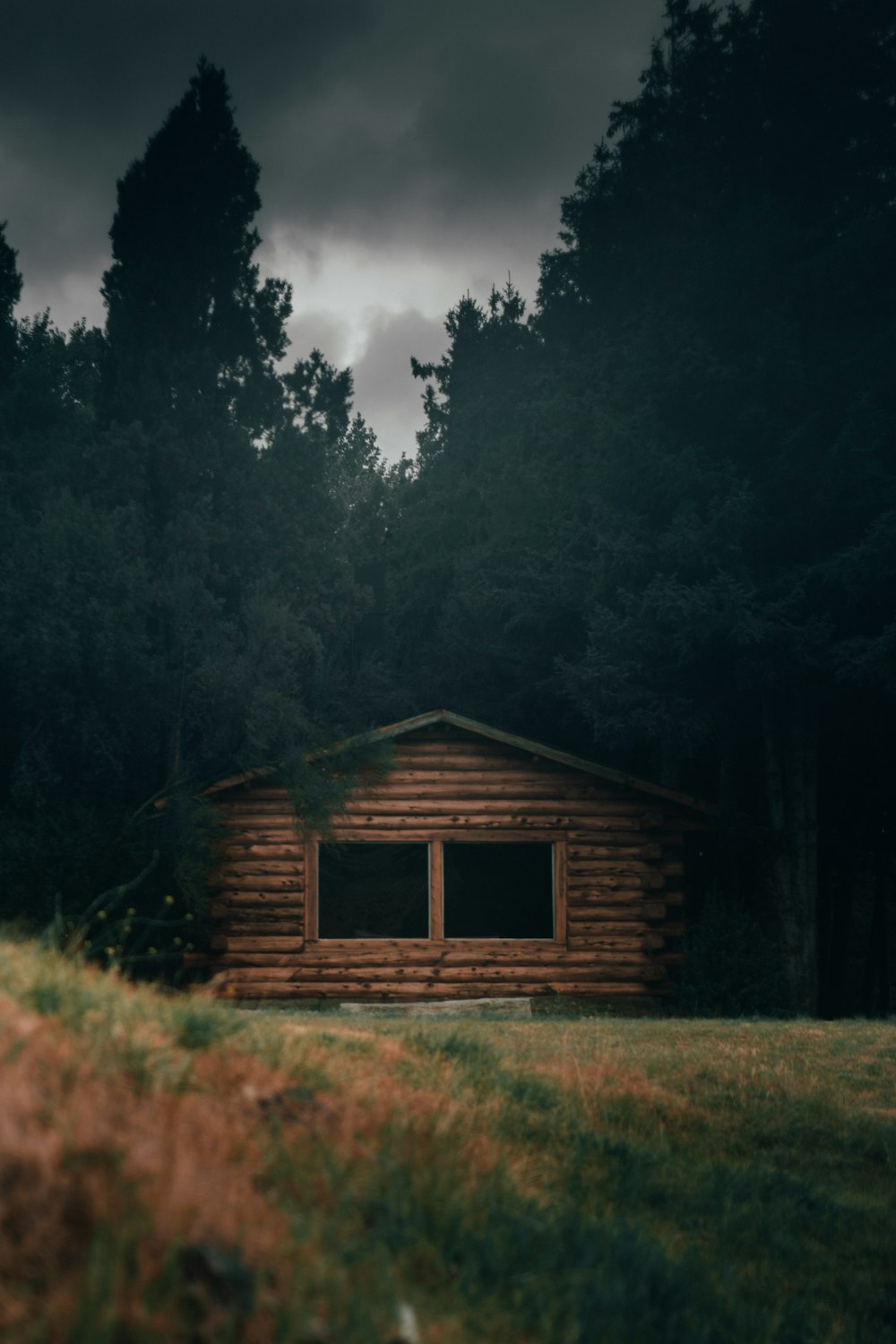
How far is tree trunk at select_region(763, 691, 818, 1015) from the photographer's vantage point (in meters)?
19.0

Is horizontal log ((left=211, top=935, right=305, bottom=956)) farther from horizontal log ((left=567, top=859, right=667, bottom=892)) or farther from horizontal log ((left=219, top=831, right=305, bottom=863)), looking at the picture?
horizontal log ((left=567, top=859, right=667, bottom=892))

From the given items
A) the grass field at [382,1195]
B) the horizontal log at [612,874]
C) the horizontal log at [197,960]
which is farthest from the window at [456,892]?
the grass field at [382,1195]

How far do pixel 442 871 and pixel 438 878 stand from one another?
0.12 metres

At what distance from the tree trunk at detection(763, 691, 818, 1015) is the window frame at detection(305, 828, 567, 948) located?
12.8 feet

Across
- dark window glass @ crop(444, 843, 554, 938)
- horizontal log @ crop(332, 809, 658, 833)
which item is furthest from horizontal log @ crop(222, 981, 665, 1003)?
dark window glass @ crop(444, 843, 554, 938)

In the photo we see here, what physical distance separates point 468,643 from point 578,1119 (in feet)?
67.2

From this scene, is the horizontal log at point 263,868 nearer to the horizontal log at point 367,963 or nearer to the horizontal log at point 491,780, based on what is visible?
the horizontal log at point 367,963

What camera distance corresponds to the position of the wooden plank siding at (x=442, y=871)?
17.4m

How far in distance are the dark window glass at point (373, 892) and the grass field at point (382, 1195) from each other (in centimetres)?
1957

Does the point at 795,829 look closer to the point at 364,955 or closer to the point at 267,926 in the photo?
the point at 364,955

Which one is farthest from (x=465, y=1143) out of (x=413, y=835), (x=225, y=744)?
(x=225, y=744)

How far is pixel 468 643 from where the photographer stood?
2675 centimetres

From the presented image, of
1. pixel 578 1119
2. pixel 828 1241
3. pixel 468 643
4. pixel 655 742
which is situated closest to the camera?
pixel 828 1241

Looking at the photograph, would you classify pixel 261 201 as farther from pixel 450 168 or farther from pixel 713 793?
pixel 713 793
